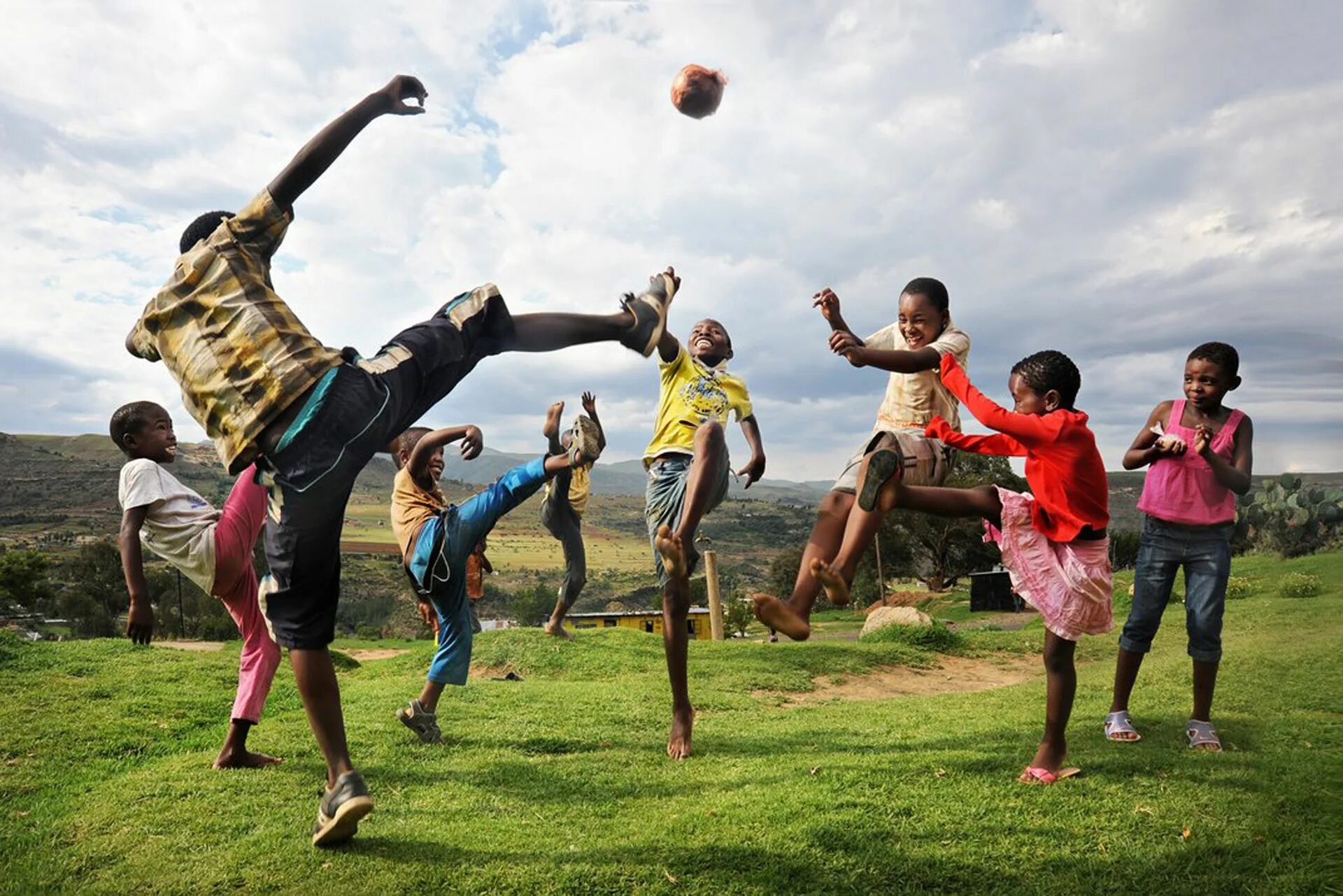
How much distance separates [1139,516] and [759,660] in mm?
5776

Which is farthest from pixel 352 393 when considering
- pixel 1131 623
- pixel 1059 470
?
pixel 1131 623

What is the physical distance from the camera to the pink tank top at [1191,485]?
5.31 m

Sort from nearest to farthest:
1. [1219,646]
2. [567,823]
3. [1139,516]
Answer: [567,823]
[1219,646]
[1139,516]

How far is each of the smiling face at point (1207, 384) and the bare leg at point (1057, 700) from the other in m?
2.08

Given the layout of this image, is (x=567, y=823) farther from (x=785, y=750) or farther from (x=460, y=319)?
(x=460, y=319)

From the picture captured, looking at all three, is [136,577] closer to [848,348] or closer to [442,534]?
[442,534]

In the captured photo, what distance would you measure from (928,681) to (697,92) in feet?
28.6

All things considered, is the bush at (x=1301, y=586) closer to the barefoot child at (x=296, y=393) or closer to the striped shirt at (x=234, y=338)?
the barefoot child at (x=296, y=393)

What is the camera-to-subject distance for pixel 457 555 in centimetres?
547

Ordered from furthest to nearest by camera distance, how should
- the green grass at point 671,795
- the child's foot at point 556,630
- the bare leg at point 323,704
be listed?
the child's foot at point 556,630, the bare leg at point 323,704, the green grass at point 671,795

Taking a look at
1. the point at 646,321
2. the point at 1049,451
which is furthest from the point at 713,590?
the point at 646,321

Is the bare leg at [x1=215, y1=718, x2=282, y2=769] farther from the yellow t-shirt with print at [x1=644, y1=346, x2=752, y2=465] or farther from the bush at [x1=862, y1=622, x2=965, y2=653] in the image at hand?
the bush at [x1=862, y1=622, x2=965, y2=653]

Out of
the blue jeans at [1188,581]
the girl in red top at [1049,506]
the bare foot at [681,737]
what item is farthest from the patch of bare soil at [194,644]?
the blue jeans at [1188,581]

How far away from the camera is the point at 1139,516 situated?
5863 mm
